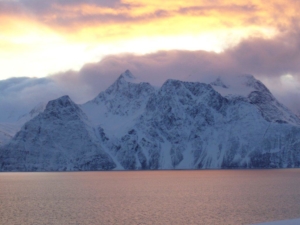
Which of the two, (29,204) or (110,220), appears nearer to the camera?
(110,220)

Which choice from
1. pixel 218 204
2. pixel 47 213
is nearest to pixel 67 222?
pixel 47 213

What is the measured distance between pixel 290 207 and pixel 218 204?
16.0m

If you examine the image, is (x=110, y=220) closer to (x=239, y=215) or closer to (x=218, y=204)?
(x=239, y=215)

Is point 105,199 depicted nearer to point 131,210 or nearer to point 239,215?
point 131,210

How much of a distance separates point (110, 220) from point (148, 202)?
1268 inches

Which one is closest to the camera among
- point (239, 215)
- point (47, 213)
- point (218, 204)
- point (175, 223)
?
point (175, 223)

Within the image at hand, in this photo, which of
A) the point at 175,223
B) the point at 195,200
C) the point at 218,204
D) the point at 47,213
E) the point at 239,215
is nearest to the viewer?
the point at 175,223

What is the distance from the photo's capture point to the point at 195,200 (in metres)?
125

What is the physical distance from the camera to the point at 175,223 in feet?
277

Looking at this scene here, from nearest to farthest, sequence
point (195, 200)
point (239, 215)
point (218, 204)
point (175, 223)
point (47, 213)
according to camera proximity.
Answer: point (175, 223) → point (239, 215) → point (47, 213) → point (218, 204) → point (195, 200)

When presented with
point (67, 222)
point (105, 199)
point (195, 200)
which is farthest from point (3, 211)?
point (195, 200)

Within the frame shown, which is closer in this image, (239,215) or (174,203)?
(239,215)

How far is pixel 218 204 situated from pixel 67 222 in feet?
129

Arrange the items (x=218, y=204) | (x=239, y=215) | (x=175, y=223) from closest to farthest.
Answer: (x=175, y=223) → (x=239, y=215) → (x=218, y=204)
